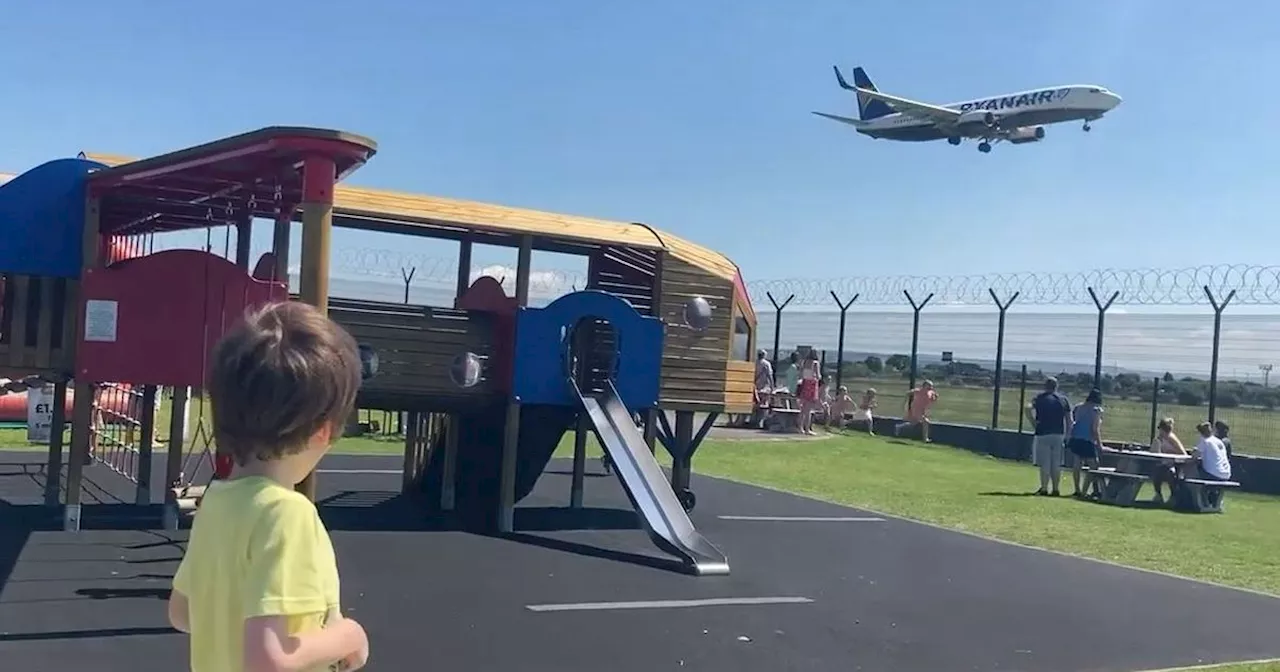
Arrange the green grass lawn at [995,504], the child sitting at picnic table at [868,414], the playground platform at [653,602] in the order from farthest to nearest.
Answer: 1. the child sitting at picnic table at [868,414]
2. the green grass lawn at [995,504]
3. the playground platform at [653,602]

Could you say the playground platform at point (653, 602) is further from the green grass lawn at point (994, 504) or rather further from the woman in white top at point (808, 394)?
the woman in white top at point (808, 394)

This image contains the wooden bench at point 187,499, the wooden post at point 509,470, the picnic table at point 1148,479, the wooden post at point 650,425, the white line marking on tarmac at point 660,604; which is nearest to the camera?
the white line marking on tarmac at point 660,604

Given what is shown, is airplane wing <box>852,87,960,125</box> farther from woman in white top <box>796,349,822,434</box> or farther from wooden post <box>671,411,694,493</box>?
wooden post <box>671,411,694,493</box>

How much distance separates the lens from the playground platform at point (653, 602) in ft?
23.9

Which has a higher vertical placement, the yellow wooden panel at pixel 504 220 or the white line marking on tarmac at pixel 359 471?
the yellow wooden panel at pixel 504 220

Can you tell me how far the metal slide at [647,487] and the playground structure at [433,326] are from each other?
0.02m

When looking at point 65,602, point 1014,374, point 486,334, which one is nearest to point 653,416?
point 486,334

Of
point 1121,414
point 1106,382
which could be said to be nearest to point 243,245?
point 1106,382

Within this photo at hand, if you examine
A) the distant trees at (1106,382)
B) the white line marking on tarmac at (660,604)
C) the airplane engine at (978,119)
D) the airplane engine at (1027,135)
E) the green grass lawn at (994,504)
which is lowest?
the white line marking on tarmac at (660,604)

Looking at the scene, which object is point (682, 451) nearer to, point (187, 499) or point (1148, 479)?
point (187, 499)

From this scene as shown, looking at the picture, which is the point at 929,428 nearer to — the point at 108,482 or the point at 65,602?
the point at 108,482

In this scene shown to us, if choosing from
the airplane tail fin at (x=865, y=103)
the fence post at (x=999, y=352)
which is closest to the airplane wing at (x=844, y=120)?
the airplane tail fin at (x=865, y=103)

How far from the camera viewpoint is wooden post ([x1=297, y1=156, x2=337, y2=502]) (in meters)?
6.28

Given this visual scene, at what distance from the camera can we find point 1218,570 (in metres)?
11.5
